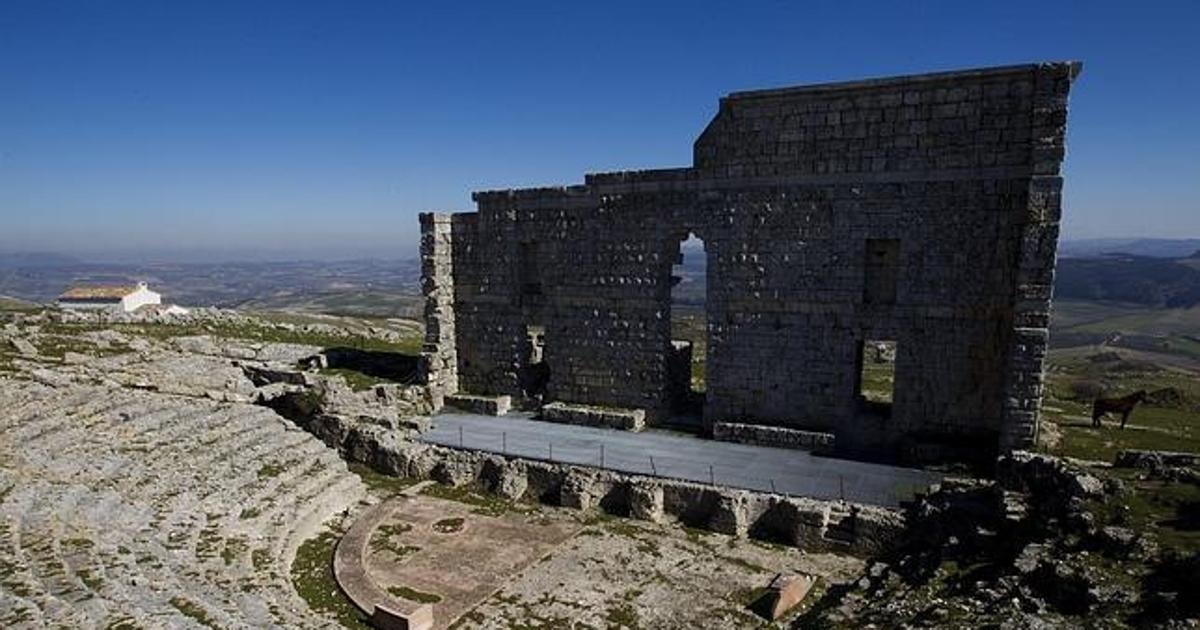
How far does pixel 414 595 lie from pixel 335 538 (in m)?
3.44

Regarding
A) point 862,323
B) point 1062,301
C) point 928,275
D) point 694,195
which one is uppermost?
point 694,195

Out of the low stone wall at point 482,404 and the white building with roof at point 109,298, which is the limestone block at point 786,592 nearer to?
the low stone wall at point 482,404

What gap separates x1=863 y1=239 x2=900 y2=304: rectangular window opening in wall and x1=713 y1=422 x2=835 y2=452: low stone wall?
4015 millimetres

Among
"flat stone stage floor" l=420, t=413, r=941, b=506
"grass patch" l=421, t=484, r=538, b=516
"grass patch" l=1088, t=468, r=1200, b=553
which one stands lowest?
"grass patch" l=421, t=484, r=538, b=516

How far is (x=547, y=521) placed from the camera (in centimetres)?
1678

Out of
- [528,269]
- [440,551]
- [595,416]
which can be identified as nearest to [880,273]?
[595,416]

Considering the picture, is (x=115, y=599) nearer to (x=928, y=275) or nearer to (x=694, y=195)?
(x=694, y=195)

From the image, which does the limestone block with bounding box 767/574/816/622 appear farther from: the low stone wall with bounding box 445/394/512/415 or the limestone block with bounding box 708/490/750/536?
the low stone wall with bounding box 445/394/512/415

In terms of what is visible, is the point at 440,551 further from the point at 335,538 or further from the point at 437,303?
the point at 437,303

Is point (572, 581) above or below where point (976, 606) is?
below

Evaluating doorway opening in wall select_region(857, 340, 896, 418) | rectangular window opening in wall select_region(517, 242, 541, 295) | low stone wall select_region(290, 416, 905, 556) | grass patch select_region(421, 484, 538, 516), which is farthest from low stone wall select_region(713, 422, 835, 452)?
rectangular window opening in wall select_region(517, 242, 541, 295)

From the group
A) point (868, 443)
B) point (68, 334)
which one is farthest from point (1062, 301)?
point (68, 334)

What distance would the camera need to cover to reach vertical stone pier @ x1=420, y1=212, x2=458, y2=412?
79.8 feet

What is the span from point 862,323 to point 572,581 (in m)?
10.5
